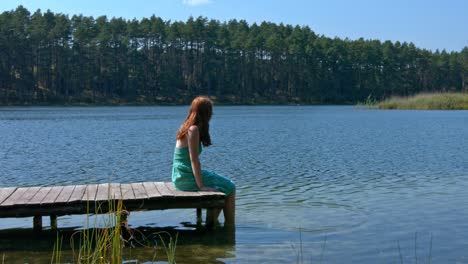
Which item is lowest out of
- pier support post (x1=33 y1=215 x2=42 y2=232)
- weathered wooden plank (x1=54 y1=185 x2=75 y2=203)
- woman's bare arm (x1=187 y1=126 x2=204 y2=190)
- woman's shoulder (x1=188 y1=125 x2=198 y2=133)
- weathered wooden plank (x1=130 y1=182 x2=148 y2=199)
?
pier support post (x1=33 y1=215 x2=42 y2=232)

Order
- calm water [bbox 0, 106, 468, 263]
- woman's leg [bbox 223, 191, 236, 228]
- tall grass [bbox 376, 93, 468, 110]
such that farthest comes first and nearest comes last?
tall grass [bbox 376, 93, 468, 110]
woman's leg [bbox 223, 191, 236, 228]
calm water [bbox 0, 106, 468, 263]

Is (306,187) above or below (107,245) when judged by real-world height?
below

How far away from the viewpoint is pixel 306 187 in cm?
Answer: 1270

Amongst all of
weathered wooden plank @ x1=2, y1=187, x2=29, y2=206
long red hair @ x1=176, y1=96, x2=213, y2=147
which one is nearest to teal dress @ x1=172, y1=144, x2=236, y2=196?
long red hair @ x1=176, y1=96, x2=213, y2=147

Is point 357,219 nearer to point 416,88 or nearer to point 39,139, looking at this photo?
point 39,139

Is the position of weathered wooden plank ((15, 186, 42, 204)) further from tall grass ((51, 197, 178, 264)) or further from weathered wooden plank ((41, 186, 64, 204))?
tall grass ((51, 197, 178, 264))

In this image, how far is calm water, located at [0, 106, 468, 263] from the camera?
751cm

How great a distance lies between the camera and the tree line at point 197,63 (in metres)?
86.7

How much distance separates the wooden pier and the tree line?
252 ft

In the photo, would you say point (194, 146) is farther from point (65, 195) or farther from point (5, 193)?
point (5, 193)

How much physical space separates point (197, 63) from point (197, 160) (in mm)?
97524

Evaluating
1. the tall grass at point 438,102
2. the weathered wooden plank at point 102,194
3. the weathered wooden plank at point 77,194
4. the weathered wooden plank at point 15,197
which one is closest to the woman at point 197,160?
the weathered wooden plank at point 102,194

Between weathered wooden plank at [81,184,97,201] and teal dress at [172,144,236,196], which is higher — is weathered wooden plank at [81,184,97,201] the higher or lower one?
the lower one

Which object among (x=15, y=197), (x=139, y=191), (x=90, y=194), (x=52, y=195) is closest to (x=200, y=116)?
(x=139, y=191)
